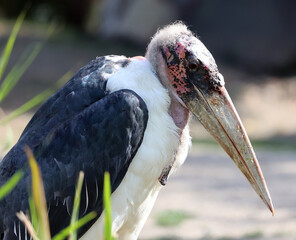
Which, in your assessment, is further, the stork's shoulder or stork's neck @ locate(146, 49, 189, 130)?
stork's neck @ locate(146, 49, 189, 130)

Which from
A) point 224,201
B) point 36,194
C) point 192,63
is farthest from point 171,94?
point 224,201

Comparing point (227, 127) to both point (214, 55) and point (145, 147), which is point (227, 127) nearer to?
point (145, 147)

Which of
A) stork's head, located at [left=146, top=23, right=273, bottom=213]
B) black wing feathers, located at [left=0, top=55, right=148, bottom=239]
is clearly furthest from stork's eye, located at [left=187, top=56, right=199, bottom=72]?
black wing feathers, located at [left=0, top=55, right=148, bottom=239]

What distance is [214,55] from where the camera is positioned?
38.5ft

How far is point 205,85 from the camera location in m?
3.13

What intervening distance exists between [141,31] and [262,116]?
3436 mm

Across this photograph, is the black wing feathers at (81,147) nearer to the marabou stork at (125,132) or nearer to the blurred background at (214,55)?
the marabou stork at (125,132)

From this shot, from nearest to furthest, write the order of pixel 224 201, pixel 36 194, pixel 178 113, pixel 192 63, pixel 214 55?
pixel 36 194 < pixel 192 63 < pixel 178 113 < pixel 224 201 < pixel 214 55

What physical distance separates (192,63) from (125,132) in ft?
1.49

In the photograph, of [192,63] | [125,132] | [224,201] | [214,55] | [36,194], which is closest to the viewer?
A: [36,194]

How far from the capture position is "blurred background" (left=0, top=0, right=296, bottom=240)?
6484 millimetres

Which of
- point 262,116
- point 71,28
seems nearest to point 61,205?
point 262,116

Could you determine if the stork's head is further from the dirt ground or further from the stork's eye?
the dirt ground

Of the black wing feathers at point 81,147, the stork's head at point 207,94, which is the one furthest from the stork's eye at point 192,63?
the black wing feathers at point 81,147
